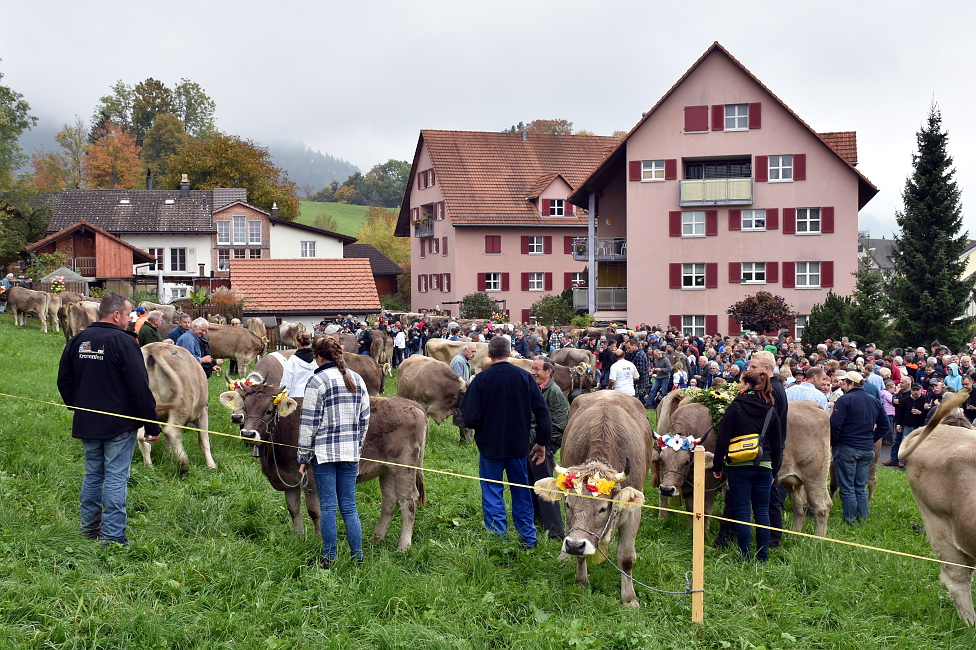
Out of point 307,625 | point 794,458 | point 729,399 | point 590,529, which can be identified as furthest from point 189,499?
point 794,458

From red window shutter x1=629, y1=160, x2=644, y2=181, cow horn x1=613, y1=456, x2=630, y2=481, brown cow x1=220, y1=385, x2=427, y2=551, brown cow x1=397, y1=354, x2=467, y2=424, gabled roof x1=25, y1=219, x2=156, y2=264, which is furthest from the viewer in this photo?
gabled roof x1=25, y1=219, x2=156, y2=264

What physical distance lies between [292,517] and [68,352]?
8.14 ft

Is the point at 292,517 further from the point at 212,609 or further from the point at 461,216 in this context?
the point at 461,216

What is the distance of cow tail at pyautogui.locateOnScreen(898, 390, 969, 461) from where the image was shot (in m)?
6.43

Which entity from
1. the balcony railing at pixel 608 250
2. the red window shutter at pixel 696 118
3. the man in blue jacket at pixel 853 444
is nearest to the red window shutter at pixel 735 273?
the balcony railing at pixel 608 250

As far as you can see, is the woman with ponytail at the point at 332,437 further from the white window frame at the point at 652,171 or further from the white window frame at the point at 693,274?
the white window frame at the point at 693,274

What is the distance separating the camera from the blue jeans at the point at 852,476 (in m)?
10.1

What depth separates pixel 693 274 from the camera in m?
41.0

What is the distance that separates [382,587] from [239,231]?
55602 mm

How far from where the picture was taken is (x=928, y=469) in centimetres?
661

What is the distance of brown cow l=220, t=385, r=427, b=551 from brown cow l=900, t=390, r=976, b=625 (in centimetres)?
431

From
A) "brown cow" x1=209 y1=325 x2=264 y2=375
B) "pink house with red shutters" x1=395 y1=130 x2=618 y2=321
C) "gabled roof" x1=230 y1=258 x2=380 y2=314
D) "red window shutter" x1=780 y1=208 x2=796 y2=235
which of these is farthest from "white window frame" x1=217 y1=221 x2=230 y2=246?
"brown cow" x1=209 y1=325 x2=264 y2=375

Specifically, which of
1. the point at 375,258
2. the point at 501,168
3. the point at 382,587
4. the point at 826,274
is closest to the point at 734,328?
the point at 826,274

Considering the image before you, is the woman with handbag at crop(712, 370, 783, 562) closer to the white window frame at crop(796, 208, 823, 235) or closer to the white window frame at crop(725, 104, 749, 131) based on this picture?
the white window frame at crop(725, 104, 749, 131)
